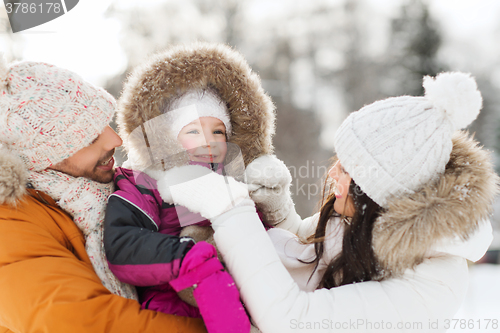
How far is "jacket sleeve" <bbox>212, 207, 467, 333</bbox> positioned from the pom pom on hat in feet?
1.86

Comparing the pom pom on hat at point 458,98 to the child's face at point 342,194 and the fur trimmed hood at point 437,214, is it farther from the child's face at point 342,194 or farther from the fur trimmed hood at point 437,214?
the child's face at point 342,194

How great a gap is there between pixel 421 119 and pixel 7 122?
5.62 feet

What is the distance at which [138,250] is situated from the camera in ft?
4.27

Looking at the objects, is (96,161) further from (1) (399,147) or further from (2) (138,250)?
(1) (399,147)

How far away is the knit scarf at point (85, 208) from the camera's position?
4.75 ft

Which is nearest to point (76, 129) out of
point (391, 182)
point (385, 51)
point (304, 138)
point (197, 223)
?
point (197, 223)

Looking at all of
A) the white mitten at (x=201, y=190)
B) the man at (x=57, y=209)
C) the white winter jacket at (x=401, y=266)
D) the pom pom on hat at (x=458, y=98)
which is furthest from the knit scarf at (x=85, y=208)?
the pom pom on hat at (x=458, y=98)

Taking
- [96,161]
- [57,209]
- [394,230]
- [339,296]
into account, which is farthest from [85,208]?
[394,230]

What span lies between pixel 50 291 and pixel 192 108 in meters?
1.10

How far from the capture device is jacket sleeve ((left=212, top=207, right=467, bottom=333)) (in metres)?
1.25

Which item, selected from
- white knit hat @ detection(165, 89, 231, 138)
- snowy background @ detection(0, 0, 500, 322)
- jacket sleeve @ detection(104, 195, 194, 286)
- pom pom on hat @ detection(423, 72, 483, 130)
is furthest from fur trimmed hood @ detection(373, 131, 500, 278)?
snowy background @ detection(0, 0, 500, 322)

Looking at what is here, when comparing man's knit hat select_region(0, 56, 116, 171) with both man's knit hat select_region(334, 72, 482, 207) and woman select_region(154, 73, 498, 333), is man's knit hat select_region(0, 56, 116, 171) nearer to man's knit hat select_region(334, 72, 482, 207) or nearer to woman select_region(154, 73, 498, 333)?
woman select_region(154, 73, 498, 333)

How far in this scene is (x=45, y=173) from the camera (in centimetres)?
152

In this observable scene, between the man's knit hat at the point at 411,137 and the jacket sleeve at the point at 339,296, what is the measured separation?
0.34 m
